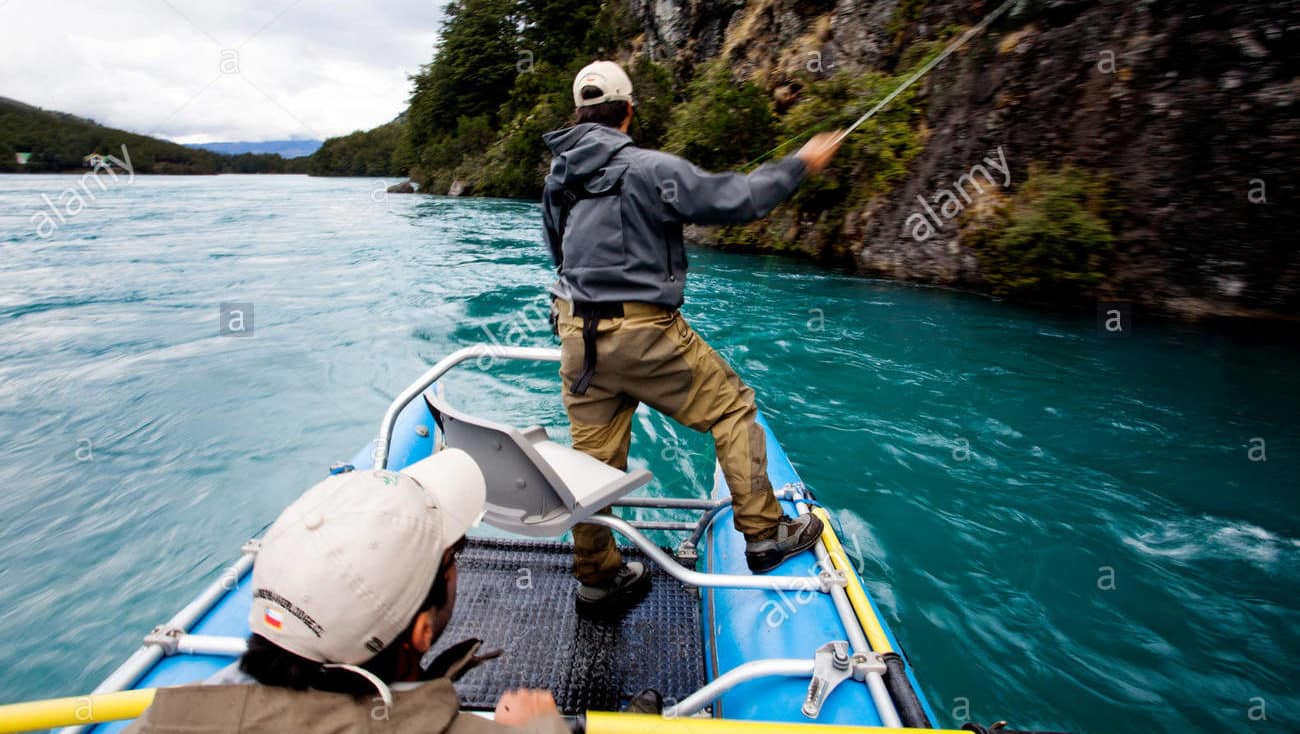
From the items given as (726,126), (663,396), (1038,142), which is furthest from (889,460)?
(726,126)

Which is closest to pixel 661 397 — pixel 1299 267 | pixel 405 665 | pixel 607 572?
pixel 607 572

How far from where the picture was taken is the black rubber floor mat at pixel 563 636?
94.4 inches

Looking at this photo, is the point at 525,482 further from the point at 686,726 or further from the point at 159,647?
the point at 159,647

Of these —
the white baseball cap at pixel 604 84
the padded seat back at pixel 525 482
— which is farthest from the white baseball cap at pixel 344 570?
the white baseball cap at pixel 604 84

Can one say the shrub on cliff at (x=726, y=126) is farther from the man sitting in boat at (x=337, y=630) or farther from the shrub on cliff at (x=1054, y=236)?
the man sitting in boat at (x=337, y=630)

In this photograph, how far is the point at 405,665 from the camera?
3.64 feet

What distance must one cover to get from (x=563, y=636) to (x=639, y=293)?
5.03 feet

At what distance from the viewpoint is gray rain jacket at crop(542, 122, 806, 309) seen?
2201 millimetres

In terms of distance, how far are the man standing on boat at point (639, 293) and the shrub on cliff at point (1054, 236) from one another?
23.3ft

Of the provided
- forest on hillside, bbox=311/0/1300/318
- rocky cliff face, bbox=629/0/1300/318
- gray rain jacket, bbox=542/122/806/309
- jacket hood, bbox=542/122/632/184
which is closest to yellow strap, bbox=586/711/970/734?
gray rain jacket, bbox=542/122/806/309

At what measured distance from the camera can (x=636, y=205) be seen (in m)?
2.28

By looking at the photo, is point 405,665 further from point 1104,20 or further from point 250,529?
point 1104,20

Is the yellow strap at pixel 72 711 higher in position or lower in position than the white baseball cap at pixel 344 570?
lower

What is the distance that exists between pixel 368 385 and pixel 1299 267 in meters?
10.1
